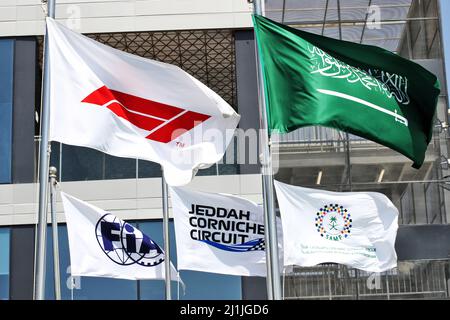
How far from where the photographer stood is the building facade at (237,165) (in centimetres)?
2286

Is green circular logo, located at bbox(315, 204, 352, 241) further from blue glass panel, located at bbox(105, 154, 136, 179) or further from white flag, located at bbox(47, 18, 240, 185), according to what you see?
blue glass panel, located at bbox(105, 154, 136, 179)

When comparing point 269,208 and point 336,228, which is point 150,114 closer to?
point 269,208

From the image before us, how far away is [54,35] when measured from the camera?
1259 centimetres

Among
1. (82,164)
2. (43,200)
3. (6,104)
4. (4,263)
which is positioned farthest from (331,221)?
(6,104)

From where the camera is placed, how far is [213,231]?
17.8 metres

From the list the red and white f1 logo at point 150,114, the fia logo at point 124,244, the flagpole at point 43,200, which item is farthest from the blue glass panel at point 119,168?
the flagpole at point 43,200

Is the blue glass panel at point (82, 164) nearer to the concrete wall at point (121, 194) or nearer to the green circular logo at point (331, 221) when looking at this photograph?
the concrete wall at point (121, 194)

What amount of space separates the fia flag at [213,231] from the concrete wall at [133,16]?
25.7 ft

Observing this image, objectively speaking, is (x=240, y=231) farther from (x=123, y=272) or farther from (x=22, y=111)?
(x=22, y=111)

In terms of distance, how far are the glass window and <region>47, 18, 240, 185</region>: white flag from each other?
11.3 m

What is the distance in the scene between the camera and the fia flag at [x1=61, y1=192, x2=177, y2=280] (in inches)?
698

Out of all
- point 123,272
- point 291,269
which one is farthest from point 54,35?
A: point 291,269

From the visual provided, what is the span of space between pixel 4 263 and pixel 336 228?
10.00 metres
